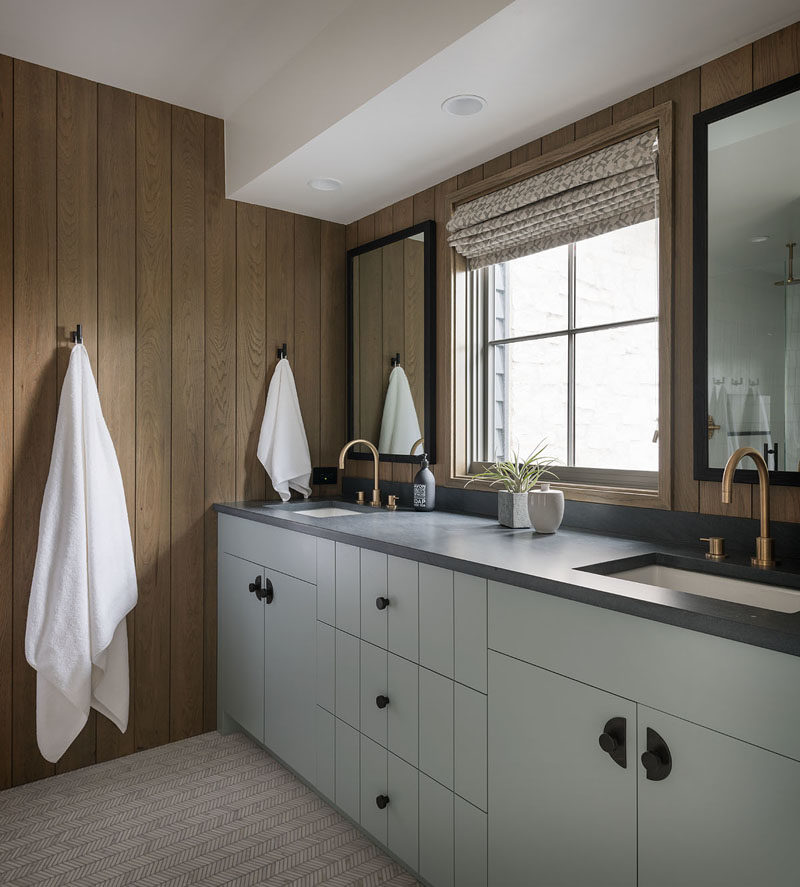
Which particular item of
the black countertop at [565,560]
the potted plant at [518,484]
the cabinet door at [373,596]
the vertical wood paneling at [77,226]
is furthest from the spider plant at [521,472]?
the vertical wood paneling at [77,226]

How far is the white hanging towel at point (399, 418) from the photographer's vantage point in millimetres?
2725

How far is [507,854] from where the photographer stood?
1.46 meters

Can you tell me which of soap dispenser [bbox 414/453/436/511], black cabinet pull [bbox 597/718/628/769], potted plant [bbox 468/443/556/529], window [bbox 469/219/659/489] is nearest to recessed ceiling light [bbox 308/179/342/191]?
window [bbox 469/219/659/489]

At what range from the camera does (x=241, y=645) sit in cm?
253

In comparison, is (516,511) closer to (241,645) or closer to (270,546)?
(270,546)

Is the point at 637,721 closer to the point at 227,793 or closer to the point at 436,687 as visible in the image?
the point at 436,687

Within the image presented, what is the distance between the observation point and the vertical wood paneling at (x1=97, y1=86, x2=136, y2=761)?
244 centimetres

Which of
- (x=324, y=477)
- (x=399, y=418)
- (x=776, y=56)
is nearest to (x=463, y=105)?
(x=776, y=56)

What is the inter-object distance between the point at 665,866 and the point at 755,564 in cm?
67

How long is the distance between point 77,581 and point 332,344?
146 cm

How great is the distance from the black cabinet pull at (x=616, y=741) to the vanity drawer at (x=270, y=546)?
110 centimetres

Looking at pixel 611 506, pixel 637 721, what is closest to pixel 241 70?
pixel 611 506

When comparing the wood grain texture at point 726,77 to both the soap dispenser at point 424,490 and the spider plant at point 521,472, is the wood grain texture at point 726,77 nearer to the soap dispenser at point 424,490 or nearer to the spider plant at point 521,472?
the spider plant at point 521,472

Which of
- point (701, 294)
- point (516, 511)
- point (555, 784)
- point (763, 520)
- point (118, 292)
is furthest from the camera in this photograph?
point (118, 292)
